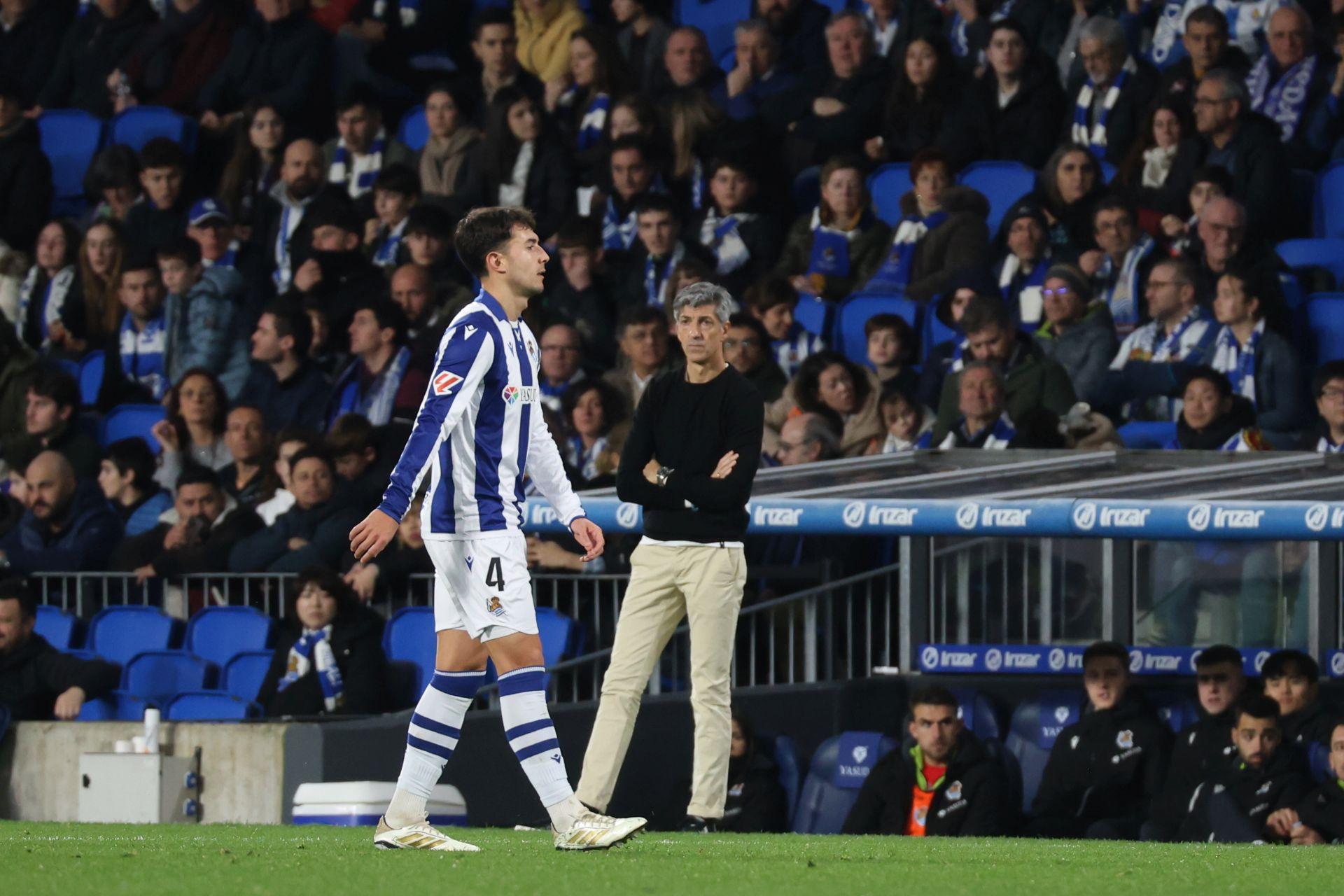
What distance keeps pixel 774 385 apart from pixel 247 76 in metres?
6.67

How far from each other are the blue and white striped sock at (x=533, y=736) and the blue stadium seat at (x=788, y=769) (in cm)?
378

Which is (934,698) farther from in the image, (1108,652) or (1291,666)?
(1291,666)

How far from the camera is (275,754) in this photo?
438 inches

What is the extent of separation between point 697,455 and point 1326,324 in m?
5.16

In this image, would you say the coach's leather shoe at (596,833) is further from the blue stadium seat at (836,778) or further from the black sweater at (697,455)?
the blue stadium seat at (836,778)

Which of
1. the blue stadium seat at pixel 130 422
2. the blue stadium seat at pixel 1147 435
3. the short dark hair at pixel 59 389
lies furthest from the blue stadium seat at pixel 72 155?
the blue stadium seat at pixel 1147 435

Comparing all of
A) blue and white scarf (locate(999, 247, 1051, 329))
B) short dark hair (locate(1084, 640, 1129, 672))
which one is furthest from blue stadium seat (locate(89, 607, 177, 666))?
short dark hair (locate(1084, 640, 1129, 672))

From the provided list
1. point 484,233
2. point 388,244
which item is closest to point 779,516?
point 484,233

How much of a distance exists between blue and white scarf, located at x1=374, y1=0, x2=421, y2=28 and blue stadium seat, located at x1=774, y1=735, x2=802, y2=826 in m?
8.55

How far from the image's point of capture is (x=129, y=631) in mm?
13391

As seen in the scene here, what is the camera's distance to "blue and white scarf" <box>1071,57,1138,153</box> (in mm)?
13898

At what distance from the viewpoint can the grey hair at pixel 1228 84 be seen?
A: 12938 mm

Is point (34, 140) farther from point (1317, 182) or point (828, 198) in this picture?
point (1317, 182)

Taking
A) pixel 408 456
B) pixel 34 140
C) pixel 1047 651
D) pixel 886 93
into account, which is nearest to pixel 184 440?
pixel 34 140
